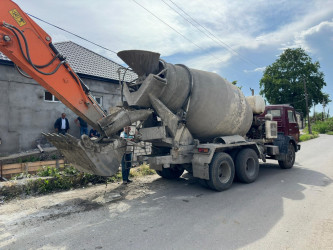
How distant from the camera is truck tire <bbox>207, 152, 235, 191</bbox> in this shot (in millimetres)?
5766

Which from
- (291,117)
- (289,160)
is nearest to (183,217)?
(289,160)

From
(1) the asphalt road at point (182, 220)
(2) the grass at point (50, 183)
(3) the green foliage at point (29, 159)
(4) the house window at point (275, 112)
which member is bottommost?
(1) the asphalt road at point (182, 220)

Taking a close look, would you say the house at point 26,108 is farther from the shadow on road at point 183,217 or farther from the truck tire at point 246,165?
the shadow on road at point 183,217

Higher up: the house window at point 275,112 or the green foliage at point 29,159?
the house window at point 275,112

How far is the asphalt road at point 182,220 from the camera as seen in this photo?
338 centimetres

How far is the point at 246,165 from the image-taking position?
6.93 m

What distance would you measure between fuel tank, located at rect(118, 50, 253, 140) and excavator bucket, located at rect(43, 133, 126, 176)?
1189mm

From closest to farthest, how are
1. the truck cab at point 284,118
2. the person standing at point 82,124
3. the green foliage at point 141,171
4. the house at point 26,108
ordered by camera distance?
the green foliage at point 141,171, the house at point 26,108, the truck cab at point 284,118, the person standing at point 82,124

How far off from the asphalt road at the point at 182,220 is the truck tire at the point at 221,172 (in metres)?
0.20

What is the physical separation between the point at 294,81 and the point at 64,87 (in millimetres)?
43970

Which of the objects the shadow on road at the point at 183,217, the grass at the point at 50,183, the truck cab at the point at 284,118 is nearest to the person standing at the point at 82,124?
the grass at the point at 50,183

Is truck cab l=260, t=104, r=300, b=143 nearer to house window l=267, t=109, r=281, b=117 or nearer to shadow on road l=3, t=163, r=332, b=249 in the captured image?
house window l=267, t=109, r=281, b=117

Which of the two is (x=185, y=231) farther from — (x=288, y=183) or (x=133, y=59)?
(x=288, y=183)

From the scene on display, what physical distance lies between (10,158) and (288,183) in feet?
30.6
